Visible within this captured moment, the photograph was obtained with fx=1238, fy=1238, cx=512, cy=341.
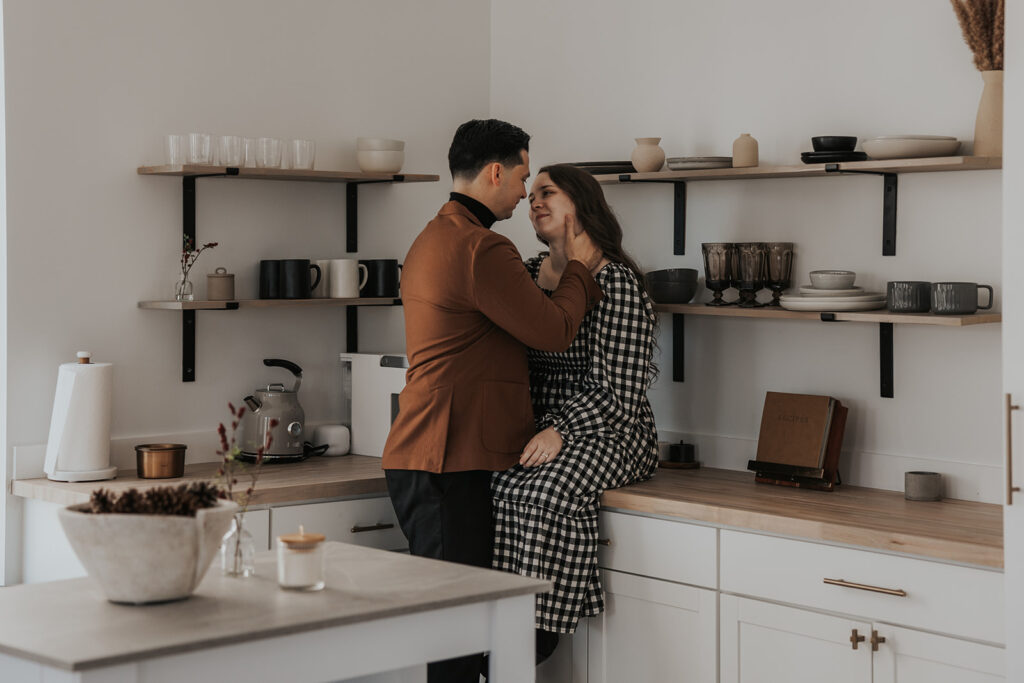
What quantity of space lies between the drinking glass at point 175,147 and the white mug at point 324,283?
584 mm

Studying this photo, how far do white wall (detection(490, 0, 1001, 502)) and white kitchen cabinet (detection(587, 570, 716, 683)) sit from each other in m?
0.67

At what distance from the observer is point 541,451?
10.8 feet

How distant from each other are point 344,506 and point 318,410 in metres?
0.72

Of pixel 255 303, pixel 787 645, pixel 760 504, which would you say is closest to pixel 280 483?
pixel 255 303

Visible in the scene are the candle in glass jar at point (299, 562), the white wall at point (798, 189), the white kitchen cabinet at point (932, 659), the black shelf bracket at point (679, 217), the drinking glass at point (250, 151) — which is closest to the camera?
the candle in glass jar at point (299, 562)

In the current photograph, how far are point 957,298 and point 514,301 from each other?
44.3 inches

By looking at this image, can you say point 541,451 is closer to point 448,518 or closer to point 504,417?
point 504,417

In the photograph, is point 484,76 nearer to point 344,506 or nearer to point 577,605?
point 344,506

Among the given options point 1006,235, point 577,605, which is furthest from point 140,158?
point 1006,235

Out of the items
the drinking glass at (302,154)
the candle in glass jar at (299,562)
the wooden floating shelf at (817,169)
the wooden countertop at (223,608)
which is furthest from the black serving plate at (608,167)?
the candle in glass jar at (299,562)

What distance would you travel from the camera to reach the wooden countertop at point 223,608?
5.66ft

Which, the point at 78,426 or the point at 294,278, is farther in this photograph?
the point at 294,278

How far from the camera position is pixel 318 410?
13.6ft

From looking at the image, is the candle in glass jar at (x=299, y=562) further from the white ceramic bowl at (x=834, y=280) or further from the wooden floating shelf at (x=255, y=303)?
the white ceramic bowl at (x=834, y=280)
